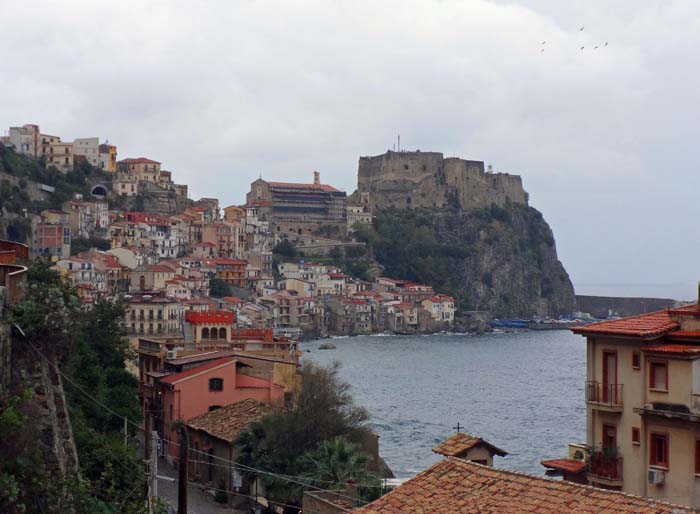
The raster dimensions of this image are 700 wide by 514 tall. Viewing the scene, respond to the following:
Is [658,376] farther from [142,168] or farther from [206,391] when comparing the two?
[142,168]

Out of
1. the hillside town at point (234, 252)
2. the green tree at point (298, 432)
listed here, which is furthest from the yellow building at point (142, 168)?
the green tree at point (298, 432)

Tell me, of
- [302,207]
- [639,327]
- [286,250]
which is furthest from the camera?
[302,207]

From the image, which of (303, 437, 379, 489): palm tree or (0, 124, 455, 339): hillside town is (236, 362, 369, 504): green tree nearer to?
(303, 437, 379, 489): palm tree

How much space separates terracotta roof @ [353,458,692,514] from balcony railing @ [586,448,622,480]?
14.7 ft

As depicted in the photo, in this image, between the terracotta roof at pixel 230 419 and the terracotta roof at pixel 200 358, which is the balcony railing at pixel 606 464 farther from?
the terracotta roof at pixel 200 358

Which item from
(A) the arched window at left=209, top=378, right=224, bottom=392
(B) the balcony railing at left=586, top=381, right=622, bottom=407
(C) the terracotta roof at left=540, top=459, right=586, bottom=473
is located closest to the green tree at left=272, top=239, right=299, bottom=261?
(A) the arched window at left=209, top=378, right=224, bottom=392

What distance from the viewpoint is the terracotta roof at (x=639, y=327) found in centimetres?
1680

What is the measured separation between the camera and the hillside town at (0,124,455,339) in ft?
405

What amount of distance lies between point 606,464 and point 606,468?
0.05 metres

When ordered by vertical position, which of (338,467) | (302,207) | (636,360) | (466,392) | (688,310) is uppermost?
(302,207)

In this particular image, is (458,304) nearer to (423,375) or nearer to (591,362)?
(423,375)

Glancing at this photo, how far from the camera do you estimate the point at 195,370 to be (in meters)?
39.5

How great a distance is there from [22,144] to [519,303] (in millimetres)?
87520

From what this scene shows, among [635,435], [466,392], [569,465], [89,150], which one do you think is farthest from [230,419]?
[89,150]
